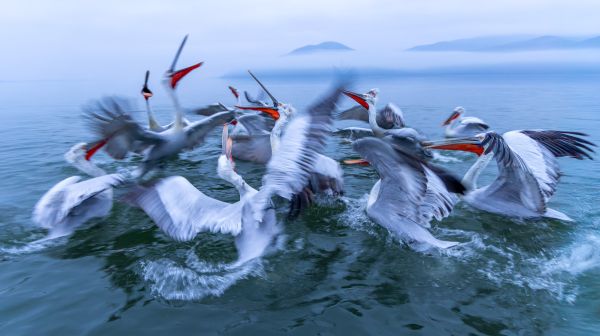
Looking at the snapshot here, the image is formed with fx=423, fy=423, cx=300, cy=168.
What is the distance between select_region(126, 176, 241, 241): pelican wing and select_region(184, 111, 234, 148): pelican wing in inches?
102

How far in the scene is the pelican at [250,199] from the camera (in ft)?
13.8

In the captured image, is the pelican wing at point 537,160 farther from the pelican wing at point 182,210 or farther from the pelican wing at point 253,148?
the pelican wing at point 253,148

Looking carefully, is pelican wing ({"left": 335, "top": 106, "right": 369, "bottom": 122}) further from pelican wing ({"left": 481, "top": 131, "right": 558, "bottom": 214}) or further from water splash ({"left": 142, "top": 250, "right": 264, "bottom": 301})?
water splash ({"left": 142, "top": 250, "right": 264, "bottom": 301})

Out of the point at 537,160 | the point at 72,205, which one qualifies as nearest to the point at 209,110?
the point at 72,205

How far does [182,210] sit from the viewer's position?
15.9ft

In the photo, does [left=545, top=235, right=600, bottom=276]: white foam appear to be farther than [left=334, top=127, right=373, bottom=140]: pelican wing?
No

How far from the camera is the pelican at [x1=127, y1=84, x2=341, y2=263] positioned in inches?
166

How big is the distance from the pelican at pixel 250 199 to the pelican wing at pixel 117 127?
1.61m

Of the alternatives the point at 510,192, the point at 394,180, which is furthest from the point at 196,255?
the point at 510,192

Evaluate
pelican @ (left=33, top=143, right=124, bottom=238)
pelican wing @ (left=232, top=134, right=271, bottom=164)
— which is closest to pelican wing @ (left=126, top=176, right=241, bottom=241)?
pelican @ (left=33, top=143, right=124, bottom=238)

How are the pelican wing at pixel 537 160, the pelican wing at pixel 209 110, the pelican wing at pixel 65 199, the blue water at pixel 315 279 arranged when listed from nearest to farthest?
the blue water at pixel 315 279, the pelican wing at pixel 65 199, the pelican wing at pixel 537 160, the pelican wing at pixel 209 110

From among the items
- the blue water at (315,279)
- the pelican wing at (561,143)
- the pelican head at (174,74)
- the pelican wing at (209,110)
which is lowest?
the blue water at (315,279)

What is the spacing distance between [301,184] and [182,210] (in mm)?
1537

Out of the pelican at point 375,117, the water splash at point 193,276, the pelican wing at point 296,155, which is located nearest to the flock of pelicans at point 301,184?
the pelican wing at point 296,155
